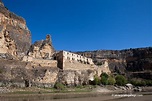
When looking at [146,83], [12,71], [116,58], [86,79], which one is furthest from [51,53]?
[116,58]

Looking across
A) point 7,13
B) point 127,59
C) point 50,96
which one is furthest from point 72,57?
point 127,59

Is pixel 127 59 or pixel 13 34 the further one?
pixel 127 59

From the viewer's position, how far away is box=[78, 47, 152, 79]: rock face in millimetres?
104688

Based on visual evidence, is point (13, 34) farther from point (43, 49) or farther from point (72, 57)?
point (72, 57)

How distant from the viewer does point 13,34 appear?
167ft

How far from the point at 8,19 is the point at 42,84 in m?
21.5

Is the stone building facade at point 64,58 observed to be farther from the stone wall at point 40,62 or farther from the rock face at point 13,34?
the rock face at point 13,34

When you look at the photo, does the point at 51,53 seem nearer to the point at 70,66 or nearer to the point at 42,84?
the point at 70,66

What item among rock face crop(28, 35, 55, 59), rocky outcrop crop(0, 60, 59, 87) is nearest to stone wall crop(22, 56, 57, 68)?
rocky outcrop crop(0, 60, 59, 87)

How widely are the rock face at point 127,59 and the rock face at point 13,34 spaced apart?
51.6 meters

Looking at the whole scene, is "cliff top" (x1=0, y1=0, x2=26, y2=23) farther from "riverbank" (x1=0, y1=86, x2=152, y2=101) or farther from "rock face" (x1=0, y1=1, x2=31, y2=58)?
"riverbank" (x1=0, y1=86, x2=152, y2=101)

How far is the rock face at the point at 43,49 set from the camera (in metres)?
53.1

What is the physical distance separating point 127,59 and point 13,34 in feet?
290

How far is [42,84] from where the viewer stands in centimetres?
4075
